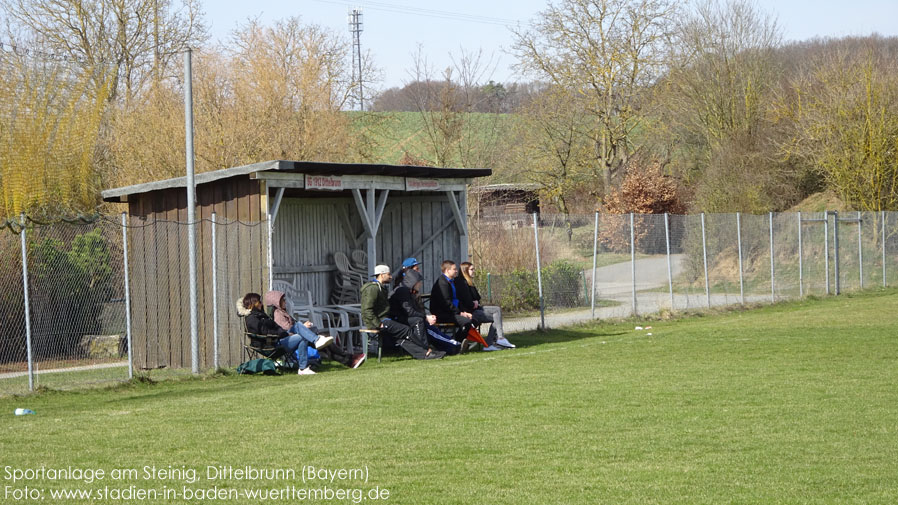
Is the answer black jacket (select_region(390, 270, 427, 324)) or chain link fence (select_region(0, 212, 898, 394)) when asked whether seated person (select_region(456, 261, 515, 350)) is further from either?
chain link fence (select_region(0, 212, 898, 394))

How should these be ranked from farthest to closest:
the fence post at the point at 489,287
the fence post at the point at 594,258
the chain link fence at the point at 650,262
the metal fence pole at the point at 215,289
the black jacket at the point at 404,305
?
the fence post at the point at 489,287 < the chain link fence at the point at 650,262 < the fence post at the point at 594,258 < the black jacket at the point at 404,305 < the metal fence pole at the point at 215,289

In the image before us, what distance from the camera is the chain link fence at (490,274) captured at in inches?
566

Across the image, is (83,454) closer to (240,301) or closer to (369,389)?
(369,389)

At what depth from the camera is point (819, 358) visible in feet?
42.1

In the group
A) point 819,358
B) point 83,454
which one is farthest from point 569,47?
point 83,454

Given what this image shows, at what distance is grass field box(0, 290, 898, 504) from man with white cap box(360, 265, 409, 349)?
1116mm

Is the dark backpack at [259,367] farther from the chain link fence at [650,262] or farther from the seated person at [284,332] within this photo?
the chain link fence at [650,262]

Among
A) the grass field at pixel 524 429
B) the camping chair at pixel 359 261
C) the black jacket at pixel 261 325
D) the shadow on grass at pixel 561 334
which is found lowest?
the shadow on grass at pixel 561 334

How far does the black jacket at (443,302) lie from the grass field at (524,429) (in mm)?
2003

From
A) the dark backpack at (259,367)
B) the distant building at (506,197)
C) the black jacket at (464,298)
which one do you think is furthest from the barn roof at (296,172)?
the distant building at (506,197)

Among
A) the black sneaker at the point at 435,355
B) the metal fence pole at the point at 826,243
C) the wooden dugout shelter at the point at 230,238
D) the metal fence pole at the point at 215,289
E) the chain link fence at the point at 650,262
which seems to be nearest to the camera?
the metal fence pole at the point at 215,289

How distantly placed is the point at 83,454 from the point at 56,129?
50.9 feet

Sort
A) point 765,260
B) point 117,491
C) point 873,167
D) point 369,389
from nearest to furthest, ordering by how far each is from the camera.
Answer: point 117,491
point 369,389
point 765,260
point 873,167

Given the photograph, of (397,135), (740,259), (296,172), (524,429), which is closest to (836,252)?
(740,259)
